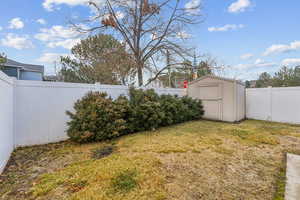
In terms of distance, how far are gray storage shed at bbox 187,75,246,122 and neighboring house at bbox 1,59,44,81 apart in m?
12.7

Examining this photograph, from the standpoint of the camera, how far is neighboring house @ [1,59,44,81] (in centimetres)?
1141

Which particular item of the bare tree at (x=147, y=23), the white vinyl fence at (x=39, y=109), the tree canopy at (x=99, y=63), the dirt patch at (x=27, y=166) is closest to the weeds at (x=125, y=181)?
the dirt patch at (x=27, y=166)

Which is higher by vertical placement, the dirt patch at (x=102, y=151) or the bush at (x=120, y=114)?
the bush at (x=120, y=114)

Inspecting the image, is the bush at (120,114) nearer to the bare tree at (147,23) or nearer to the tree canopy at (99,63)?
the bare tree at (147,23)

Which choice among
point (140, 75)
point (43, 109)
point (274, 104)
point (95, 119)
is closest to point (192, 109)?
point (274, 104)

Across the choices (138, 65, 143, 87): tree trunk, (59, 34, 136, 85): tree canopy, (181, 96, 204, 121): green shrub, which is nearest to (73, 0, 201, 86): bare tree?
(138, 65, 143, 87): tree trunk

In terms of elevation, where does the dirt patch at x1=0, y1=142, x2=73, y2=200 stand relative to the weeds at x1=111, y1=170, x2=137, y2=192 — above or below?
below

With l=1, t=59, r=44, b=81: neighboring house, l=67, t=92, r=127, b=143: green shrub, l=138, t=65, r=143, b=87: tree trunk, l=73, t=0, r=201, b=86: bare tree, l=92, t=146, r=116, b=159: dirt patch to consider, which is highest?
l=73, t=0, r=201, b=86: bare tree

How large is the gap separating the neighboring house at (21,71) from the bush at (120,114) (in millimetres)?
10309

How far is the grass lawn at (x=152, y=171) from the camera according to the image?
1.92 meters

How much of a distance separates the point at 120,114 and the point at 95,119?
767mm

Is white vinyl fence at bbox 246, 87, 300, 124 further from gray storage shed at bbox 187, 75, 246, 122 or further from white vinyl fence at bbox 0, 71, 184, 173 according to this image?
white vinyl fence at bbox 0, 71, 184, 173

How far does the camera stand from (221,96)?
6.87m

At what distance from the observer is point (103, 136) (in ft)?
14.0
